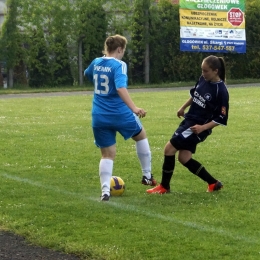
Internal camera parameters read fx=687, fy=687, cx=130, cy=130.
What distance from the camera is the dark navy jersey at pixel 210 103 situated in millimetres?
7770

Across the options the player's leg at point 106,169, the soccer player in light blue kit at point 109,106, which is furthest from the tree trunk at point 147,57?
the player's leg at point 106,169

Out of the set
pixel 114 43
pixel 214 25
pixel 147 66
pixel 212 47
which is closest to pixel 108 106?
pixel 114 43

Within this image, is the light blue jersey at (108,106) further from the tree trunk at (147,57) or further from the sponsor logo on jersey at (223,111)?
the tree trunk at (147,57)

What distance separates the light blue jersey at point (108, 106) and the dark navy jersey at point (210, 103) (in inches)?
30.1

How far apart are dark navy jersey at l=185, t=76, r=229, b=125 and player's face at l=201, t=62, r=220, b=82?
0.05 metres

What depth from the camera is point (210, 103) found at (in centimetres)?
784

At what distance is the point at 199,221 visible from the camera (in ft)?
22.1

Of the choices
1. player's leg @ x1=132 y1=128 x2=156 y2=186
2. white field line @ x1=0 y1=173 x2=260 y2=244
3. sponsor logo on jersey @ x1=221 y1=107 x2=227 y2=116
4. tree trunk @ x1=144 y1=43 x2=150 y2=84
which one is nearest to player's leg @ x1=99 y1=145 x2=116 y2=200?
white field line @ x1=0 y1=173 x2=260 y2=244

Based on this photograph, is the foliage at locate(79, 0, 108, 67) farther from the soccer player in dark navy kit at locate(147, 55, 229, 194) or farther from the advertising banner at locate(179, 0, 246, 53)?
the soccer player in dark navy kit at locate(147, 55, 229, 194)

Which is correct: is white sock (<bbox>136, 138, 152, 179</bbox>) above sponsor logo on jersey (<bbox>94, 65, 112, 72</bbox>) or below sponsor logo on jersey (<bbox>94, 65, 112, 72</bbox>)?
below

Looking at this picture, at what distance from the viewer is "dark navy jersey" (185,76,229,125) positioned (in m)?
7.77

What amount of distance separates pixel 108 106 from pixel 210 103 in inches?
45.9

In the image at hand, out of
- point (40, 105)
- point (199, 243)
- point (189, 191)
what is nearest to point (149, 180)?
point (189, 191)

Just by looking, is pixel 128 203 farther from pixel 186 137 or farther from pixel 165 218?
pixel 186 137
